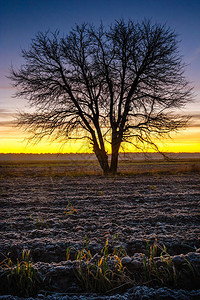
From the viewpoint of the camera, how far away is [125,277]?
222 centimetres

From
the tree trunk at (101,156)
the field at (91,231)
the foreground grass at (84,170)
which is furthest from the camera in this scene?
the foreground grass at (84,170)

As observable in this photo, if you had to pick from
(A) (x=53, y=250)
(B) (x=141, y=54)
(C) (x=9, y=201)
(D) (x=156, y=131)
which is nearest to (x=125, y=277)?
(A) (x=53, y=250)

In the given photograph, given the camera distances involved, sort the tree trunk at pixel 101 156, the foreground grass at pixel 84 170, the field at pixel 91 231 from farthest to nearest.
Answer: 1. the foreground grass at pixel 84 170
2. the tree trunk at pixel 101 156
3. the field at pixel 91 231

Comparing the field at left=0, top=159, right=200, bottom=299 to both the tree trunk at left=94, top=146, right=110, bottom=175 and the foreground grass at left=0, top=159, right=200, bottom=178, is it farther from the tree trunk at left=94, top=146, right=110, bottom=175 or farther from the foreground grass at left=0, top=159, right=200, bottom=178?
the tree trunk at left=94, top=146, right=110, bottom=175

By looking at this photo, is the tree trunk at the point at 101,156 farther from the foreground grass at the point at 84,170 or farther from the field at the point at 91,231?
the field at the point at 91,231

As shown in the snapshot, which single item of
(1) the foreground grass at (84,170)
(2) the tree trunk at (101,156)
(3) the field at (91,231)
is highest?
(2) the tree trunk at (101,156)

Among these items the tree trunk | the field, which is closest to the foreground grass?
the tree trunk

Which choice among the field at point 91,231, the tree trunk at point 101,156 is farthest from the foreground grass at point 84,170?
the field at point 91,231

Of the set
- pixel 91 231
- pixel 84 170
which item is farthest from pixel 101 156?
pixel 91 231

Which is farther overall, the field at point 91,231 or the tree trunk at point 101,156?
the tree trunk at point 101,156

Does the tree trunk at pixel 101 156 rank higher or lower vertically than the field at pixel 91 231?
higher

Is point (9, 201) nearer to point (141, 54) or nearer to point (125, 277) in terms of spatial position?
point (125, 277)

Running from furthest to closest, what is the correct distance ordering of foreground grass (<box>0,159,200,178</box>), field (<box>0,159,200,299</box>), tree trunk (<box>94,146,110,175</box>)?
foreground grass (<box>0,159,200,178</box>), tree trunk (<box>94,146,110,175</box>), field (<box>0,159,200,299</box>)

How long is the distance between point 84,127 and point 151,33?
663cm
